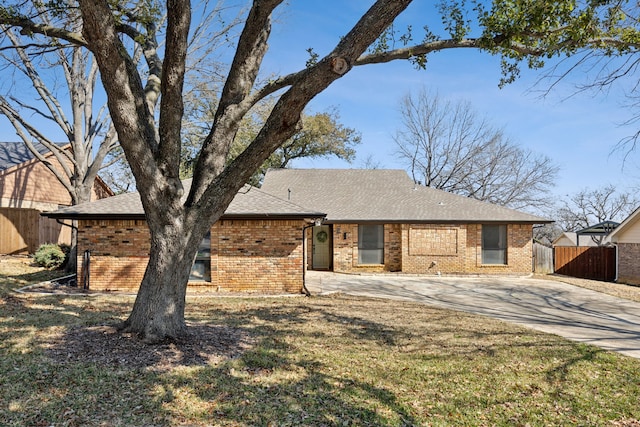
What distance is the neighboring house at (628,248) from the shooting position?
52.5 feet

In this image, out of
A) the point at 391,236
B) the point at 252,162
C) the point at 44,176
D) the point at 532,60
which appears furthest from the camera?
the point at 44,176

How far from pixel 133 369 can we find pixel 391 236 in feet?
46.2

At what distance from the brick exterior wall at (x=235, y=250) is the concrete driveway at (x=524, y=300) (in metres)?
1.40

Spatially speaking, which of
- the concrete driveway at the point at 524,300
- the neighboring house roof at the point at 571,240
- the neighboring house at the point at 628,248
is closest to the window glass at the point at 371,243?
the concrete driveway at the point at 524,300

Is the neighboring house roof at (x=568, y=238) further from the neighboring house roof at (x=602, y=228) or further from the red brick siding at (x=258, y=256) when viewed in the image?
the red brick siding at (x=258, y=256)

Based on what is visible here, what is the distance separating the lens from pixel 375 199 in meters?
19.4

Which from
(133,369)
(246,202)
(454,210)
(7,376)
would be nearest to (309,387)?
(133,369)

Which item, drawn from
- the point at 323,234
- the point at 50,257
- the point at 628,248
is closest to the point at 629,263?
the point at 628,248

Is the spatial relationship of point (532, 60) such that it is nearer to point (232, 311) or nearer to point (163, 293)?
point (163, 293)

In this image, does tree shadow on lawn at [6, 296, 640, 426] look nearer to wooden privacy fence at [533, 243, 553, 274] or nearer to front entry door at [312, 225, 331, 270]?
front entry door at [312, 225, 331, 270]

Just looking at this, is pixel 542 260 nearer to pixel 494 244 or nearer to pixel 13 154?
pixel 494 244

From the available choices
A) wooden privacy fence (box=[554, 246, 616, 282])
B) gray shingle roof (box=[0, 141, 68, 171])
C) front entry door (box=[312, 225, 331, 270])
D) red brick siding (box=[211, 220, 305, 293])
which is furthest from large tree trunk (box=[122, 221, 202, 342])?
wooden privacy fence (box=[554, 246, 616, 282])

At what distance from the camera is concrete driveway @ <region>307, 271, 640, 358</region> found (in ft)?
25.6

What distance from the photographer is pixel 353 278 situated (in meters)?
16.0
